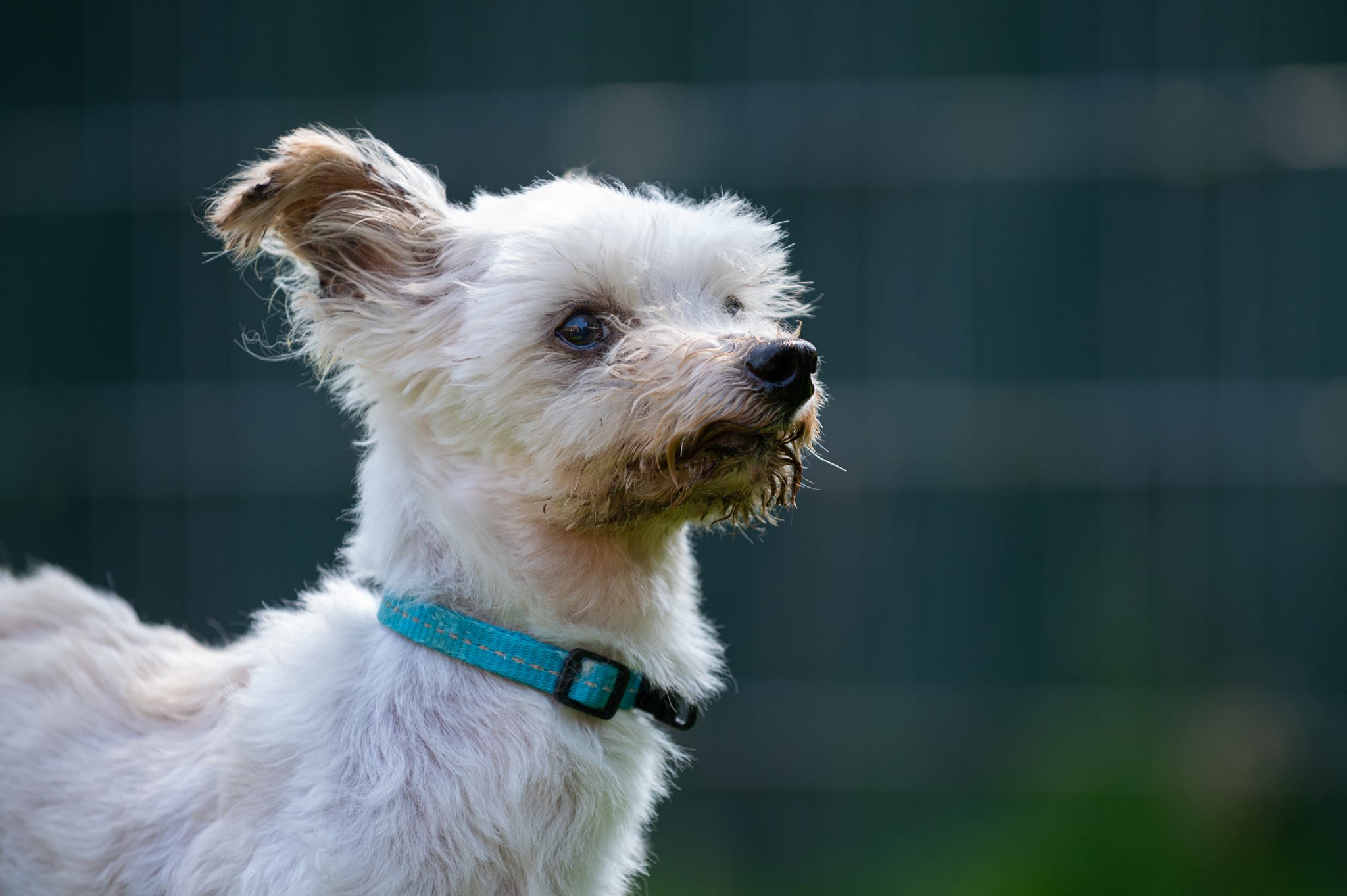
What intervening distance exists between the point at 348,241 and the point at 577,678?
1392 millimetres

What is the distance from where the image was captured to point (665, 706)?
126 inches

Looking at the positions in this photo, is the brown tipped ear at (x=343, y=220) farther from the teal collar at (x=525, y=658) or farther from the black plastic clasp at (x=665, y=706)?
the black plastic clasp at (x=665, y=706)

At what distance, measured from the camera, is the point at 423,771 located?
2.93 meters

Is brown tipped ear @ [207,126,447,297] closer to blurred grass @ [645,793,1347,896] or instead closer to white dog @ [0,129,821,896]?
white dog @ [0,129,821,896]

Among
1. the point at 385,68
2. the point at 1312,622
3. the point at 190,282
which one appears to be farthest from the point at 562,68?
the point at 1312,622

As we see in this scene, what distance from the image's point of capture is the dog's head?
296 cm

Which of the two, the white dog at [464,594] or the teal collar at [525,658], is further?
the teal collar at [525,658]

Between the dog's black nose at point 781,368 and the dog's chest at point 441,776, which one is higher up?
the dog's black nose at point 781,368

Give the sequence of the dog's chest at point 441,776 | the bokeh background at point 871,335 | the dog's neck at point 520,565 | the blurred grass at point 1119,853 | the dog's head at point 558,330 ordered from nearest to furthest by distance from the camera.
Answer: the dog's chest at point 441,776 < the dog's head at point 558,330 < the dog's neck at point 520,565 < the blurred grass at point 1119,853 < the bokeh background at point 871,335

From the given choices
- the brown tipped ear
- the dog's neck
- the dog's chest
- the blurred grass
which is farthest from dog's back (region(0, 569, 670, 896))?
the blurred grass

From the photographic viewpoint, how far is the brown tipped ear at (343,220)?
3.29 metres

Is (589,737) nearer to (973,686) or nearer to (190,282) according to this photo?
(973,686)

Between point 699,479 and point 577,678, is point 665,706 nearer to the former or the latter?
point 577,678

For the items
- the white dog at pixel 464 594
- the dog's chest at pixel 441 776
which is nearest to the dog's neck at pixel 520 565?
the white dog at pixel 464 594
